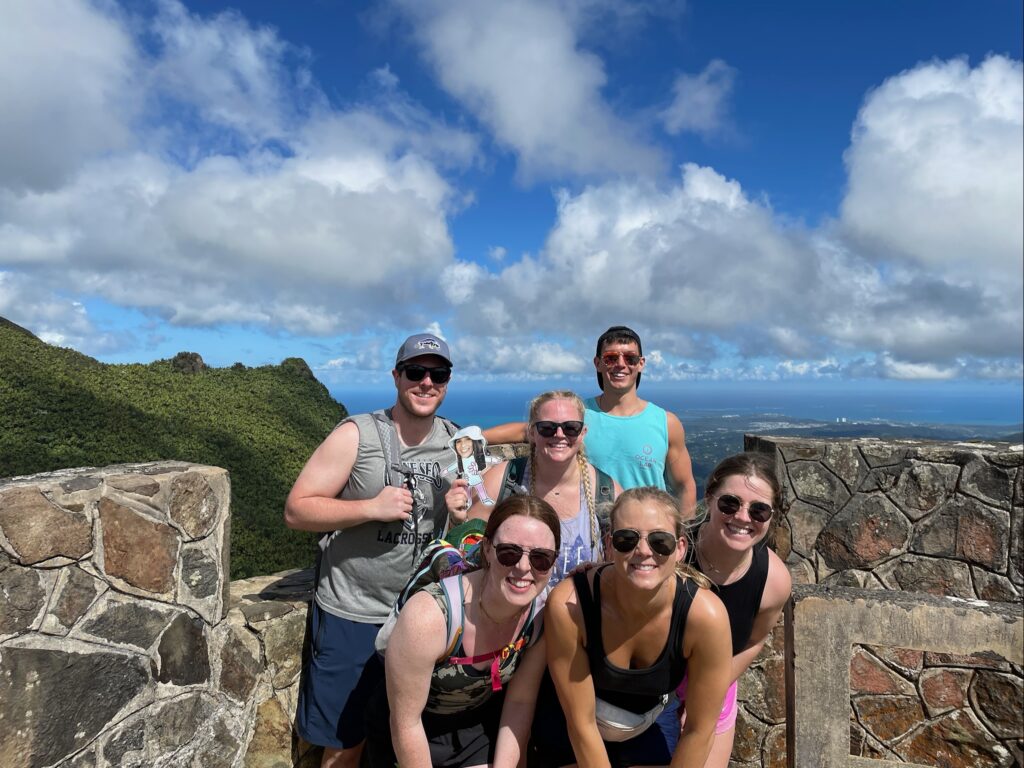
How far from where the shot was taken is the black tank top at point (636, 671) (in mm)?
2164

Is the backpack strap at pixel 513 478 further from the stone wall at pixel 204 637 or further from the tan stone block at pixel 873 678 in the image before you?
the tan stone block at pixel 873 678

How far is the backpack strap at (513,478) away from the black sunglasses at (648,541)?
68 cm

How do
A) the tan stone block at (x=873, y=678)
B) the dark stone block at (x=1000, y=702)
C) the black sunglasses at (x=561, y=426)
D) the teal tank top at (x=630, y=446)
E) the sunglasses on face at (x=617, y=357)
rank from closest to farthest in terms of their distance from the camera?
the black sunglasses at (x=561, y=426) < the teal tank top at (x=630, y=446) < the sunglasses on face at (x=617, y=357) < the dark stone block at (x=1000, y=702) < the tan stone block at (x=873, y=678)

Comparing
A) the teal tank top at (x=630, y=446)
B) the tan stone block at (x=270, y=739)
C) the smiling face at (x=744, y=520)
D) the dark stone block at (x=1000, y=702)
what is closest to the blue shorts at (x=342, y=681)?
the tan stone block at (x=270, y=739)

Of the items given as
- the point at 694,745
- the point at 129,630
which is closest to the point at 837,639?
the point at 694,745

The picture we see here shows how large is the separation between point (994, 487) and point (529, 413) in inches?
148

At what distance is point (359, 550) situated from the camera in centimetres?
274

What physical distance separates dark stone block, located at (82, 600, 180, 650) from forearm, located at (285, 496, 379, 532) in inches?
25.2

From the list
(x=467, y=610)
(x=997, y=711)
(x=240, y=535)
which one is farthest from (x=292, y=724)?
(x=240, y=535)

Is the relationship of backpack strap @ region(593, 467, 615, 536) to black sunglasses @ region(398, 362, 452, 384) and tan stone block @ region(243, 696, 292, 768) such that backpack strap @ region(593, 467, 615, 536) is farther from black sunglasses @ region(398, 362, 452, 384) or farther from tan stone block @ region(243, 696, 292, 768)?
tan stone block @ region(243, 696, 292, 768)

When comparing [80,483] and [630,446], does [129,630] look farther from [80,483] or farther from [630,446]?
[630,446]

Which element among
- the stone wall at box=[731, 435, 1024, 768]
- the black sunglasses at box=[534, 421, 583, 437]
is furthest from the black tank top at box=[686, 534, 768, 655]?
the stone wall at box=[731, 435, 1024, 768]

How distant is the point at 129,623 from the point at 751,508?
2.42 m

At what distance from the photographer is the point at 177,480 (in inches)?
104
